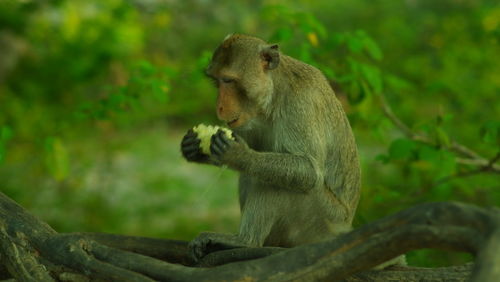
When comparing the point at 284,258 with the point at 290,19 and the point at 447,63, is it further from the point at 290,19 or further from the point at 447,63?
the point at 447,63

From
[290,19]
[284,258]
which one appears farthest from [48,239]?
[290,19]

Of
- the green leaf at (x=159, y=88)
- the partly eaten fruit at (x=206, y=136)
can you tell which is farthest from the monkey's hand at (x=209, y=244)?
the green leaf at (x=159, y=88)

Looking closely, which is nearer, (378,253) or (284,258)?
(378,253)

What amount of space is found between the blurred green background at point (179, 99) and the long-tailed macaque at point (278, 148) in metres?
0.72

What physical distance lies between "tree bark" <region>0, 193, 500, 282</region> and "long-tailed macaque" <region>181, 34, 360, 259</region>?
60 cm

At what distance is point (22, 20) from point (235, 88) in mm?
10423

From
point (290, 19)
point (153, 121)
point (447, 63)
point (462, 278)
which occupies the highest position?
point (153, 121)

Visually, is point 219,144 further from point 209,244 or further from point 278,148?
point 209,244

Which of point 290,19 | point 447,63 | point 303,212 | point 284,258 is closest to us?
point 284,258

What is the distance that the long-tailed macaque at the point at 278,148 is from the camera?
4.62m

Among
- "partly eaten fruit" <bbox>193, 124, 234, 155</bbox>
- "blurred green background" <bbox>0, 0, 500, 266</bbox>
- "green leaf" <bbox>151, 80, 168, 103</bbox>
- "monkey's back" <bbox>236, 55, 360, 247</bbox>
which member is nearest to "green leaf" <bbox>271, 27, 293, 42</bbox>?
"blurred green background" <bbox>0, 0, 500, 266</bbox>

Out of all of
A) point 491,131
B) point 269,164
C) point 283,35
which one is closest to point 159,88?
point 283,35

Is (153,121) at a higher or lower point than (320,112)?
higher

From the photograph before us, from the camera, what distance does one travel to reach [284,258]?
348 cm
